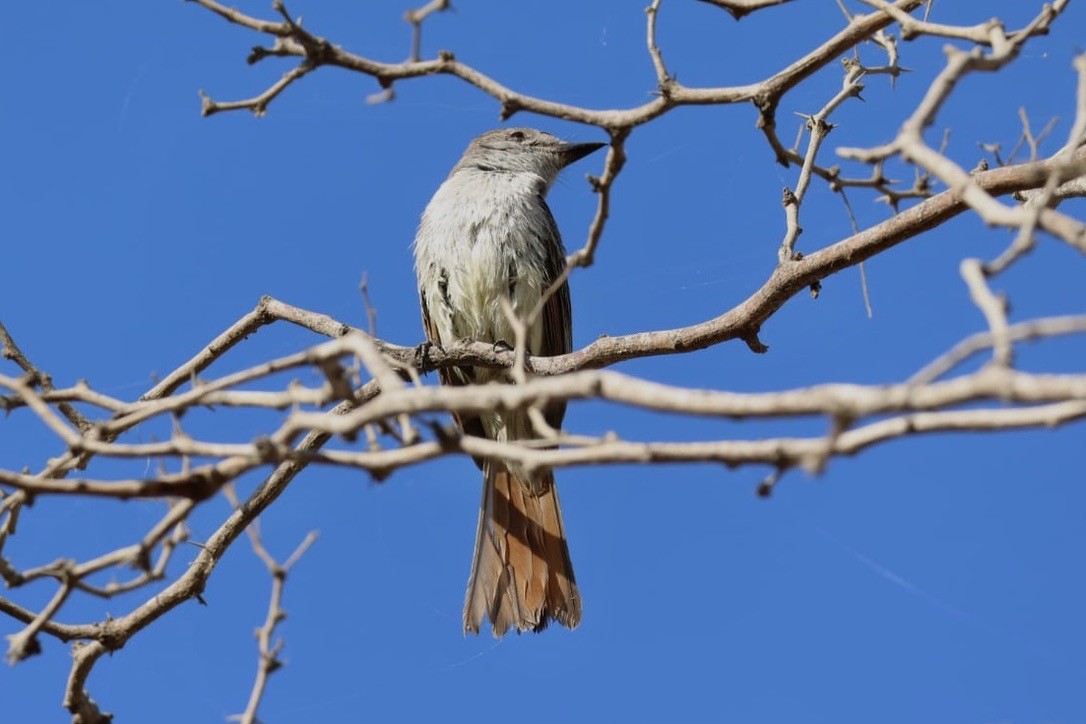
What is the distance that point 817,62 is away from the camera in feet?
12.8

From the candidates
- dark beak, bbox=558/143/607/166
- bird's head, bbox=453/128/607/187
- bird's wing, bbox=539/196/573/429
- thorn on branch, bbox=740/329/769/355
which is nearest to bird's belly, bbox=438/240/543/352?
bird's wing, bbox=539/196/573/429

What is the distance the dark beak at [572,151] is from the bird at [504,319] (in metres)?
0.35

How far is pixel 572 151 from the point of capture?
7.23 meters

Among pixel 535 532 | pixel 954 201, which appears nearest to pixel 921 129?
pixel 954 201

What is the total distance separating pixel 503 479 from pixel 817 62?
277cm

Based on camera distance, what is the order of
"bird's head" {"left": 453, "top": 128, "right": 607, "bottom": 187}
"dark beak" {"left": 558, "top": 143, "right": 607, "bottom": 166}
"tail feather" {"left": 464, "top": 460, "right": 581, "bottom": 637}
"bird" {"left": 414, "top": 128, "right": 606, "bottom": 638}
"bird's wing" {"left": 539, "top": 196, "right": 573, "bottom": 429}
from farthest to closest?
"dark beak" {"left": 558, "top": 143, "right": 607, "bottom": 166}, "bird's head" {"left": 453, "top": 128, "right": 607, "bottom": 187}, "bird's wing" {"left": 539, "top": 196, "right": 573, "bottom": 429}, "bird" {"left": 414, "top": 128, "right": 606, "bottom": 638}, "tail feather" {"left": 464, "top": 460, "right": 581, "bottom": 637}

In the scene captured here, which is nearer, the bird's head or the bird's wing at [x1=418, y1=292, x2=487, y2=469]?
the bird's wing at [x1=418, y1=292, x2=487, y2=469]

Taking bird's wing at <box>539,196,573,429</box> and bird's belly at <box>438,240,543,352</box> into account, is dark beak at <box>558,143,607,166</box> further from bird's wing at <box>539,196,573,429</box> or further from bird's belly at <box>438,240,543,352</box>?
bird's belly at <box>438,240,543,352</box>

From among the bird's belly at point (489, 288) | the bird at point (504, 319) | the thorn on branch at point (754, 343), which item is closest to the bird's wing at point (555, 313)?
the bird at point (504, 319)

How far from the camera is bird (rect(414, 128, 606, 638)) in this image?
5305 mm

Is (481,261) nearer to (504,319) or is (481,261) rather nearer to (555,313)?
(504,319)

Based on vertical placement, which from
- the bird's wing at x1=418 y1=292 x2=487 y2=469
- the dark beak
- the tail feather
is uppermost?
the dark beak

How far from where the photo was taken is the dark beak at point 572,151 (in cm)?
723

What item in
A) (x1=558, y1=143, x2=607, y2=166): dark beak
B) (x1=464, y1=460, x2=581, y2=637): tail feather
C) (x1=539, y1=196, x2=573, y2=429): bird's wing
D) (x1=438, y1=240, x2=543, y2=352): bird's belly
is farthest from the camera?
(x1=558, y1=143, x2=607, y2=166): dark beak
